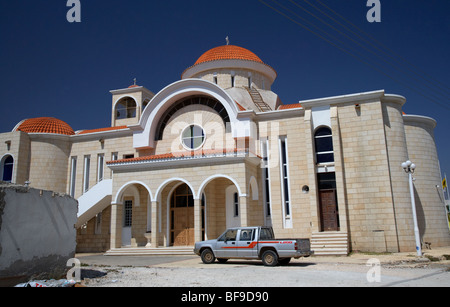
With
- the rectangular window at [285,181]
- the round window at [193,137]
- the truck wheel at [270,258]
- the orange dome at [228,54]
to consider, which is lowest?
the truck wheel at [270,258]

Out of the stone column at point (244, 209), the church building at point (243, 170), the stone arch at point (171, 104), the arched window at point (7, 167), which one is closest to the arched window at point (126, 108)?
the church building at point (243, 170)

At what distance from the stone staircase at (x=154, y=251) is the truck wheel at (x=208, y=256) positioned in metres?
4.89

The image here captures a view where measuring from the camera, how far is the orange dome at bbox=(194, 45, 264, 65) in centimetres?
2710

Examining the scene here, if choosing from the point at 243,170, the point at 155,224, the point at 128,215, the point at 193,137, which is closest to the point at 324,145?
the point at 243,170

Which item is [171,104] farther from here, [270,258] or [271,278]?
[271,278]

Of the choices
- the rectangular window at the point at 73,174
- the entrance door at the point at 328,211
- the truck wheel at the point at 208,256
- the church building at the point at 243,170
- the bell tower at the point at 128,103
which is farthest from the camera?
the bell tower at the point at 128,103

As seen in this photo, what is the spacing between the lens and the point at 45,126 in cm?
2684

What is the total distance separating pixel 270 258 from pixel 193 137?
11497mm

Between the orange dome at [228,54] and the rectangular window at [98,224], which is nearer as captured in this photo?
the rectangular window at [98,224]

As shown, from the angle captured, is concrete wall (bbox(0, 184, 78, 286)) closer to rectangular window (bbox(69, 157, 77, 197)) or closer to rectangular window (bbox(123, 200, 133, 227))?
rectangular window (bbox(123, 200, 133, 227))

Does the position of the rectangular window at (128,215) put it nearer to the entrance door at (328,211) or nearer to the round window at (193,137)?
the round window at (193,137)

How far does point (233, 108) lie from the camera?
22.0 meters

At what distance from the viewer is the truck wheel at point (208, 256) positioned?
14.7 meters

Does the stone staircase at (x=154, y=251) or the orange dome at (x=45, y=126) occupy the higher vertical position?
the orange dome at (x=45, y=126)
